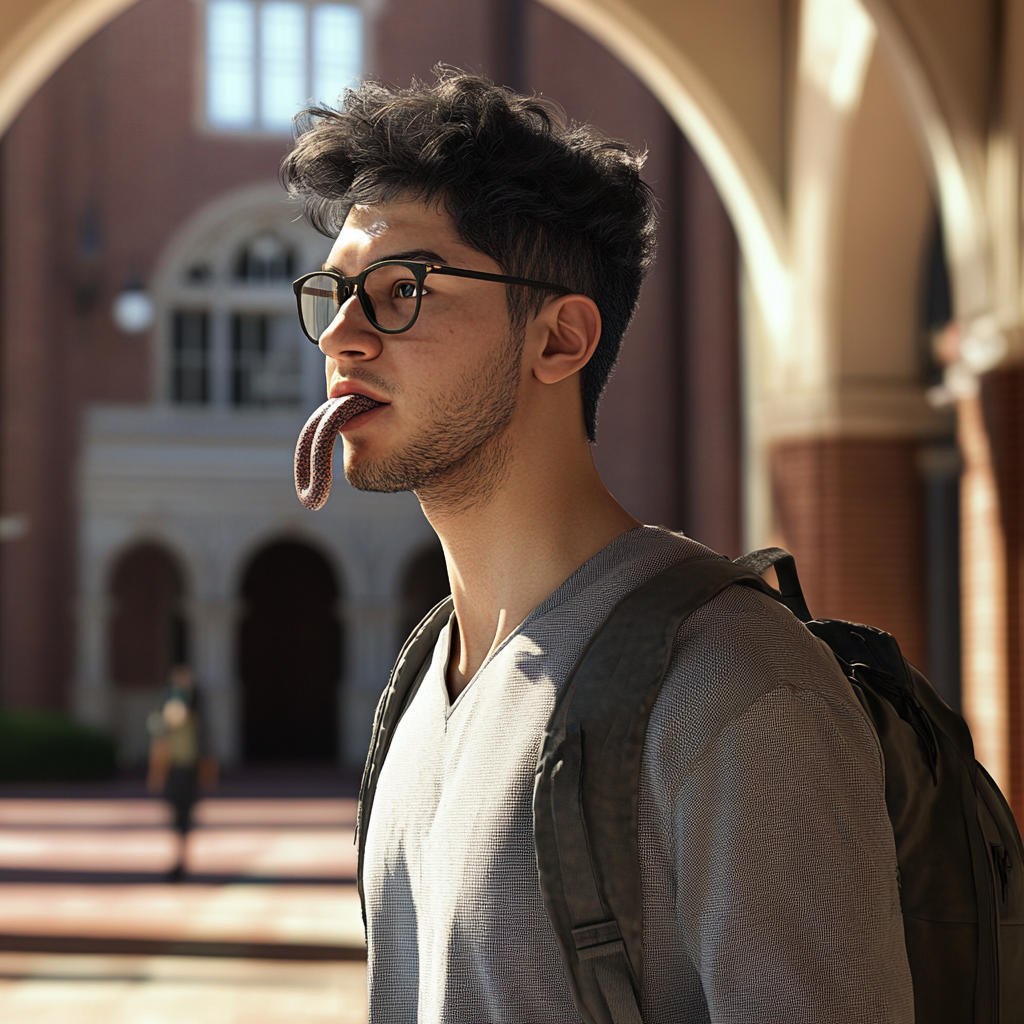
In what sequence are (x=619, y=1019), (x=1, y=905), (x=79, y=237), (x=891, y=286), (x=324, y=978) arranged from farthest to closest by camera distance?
1. (x=79, y=237)
2. (x=1, y=905)
3. (x=891, y=286)
4. (x=324, y=978)
5. (x=619, y=1019)

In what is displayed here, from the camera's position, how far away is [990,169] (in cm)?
552

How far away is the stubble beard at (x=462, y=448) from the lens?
126cm

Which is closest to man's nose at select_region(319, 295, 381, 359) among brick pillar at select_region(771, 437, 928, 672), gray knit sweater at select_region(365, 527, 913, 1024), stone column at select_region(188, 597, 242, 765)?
gray knit sweater at select_region(365, 527, 913, 1024)

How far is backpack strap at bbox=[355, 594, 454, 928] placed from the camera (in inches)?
57.4

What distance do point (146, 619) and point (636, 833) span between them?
20493 mm

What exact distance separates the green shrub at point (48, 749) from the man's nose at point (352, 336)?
668 inches

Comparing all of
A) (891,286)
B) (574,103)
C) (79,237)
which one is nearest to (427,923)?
(891,286)

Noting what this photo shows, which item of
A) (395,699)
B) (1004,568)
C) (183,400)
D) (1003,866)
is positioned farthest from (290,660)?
(1003,866)

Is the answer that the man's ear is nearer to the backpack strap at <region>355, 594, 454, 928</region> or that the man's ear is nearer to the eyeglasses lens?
the eyeglasses lens

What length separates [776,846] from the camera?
101cm

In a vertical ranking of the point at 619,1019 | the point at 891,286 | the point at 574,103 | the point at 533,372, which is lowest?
the point at 619,1019

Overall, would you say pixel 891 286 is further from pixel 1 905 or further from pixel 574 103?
pixel 574 103

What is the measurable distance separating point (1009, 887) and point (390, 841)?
2.01 feet

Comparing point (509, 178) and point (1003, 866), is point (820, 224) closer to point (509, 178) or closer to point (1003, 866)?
point (509, 178)
